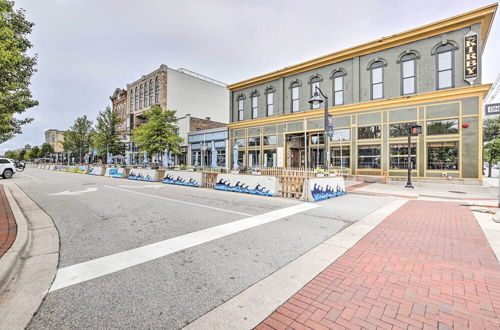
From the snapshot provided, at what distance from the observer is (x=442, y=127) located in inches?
631

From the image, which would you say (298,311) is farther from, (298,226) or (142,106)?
(142,106)

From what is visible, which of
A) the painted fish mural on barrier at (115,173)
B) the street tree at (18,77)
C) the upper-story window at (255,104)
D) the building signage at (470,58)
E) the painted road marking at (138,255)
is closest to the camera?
the painted road marking at (138,255)

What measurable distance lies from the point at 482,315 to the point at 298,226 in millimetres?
3696

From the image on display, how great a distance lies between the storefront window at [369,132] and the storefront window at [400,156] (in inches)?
57.2

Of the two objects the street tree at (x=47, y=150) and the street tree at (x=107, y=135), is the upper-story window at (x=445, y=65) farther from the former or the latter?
the street tree at (x=47, y=150)

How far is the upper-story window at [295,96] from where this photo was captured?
24.0 metres

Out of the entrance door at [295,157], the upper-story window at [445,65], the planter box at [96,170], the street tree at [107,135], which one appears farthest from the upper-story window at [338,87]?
the street tree at [107,135]

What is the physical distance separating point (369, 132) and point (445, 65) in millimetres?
6498

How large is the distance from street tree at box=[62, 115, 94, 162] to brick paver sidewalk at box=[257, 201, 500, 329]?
5244 cm

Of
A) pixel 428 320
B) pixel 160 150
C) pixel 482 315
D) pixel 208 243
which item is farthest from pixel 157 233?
pixel 160 150

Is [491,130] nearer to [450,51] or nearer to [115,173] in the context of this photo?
[450,51]

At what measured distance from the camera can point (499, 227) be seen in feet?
19.5

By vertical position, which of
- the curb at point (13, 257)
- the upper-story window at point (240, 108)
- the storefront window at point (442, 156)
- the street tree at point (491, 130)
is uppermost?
the upper-story window at point (240, 108)

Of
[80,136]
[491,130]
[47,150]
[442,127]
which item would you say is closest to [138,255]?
[442,127]
